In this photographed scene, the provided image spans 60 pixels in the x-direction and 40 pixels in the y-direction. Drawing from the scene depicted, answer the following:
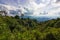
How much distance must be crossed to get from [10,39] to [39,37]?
25.6m

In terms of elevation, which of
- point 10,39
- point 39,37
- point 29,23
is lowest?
point 29,23

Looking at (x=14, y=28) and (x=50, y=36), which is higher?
(x=50, y=36)

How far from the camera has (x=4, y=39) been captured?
57.7 meters

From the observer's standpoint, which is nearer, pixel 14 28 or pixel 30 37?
pixel 30 37

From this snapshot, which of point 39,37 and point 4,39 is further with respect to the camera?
point 39,37

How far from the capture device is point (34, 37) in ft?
259

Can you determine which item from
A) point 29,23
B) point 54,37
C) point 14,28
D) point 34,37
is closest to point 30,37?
point 34,37

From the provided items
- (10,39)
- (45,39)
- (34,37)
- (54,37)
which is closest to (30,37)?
(34,37)

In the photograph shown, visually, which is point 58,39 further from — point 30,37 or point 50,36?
point 30,37

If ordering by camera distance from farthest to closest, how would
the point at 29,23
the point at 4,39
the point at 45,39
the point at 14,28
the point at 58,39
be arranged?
1. the point at 29,23
2. the point at 14,28
3. the point at 45,39
4. the point at 58,39
5. the point at 4,39

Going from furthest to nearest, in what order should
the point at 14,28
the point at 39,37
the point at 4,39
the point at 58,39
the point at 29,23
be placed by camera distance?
1. the point at 29,23
2. the point at 14,28
3. the point at 39,37
4. the point at 58,39
5. the point at 4,39

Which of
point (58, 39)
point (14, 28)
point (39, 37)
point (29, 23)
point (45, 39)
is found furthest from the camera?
point (29, 23)

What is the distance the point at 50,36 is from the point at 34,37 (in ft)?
34.4

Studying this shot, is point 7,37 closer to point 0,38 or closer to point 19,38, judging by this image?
point 0,38
